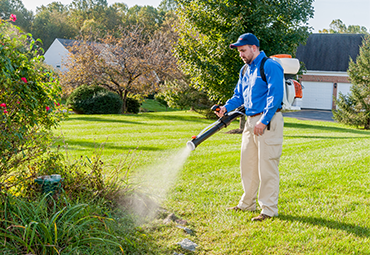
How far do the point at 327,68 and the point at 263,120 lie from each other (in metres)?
30.4

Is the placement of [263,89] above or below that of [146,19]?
below

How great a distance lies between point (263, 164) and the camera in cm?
409

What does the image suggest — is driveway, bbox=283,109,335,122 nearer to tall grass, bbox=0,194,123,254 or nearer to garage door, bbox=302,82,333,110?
garage door, bbox=302,82,333,110

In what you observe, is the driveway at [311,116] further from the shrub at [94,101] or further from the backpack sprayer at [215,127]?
the backpack sprayer at [215,127]

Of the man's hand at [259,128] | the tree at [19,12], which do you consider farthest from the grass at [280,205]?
the tree at [19,12]

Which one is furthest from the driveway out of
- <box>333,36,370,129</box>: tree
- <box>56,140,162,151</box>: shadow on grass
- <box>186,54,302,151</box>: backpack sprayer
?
<box>186,54,302,151</box>: backpack sprayer

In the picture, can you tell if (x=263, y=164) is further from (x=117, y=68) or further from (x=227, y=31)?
(x=117, y=68)

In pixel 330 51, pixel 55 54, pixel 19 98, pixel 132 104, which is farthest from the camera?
pixel 55 54

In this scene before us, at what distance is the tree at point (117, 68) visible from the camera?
20.4 metres

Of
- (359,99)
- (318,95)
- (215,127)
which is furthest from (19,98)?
(318,95)

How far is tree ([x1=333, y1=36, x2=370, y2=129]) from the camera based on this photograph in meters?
18.6

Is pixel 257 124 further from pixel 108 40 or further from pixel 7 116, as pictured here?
pixel 108 40

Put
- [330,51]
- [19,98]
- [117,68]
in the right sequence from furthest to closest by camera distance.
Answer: [330,51]
[117,68]
[19,98]

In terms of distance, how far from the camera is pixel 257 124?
12.8ft
